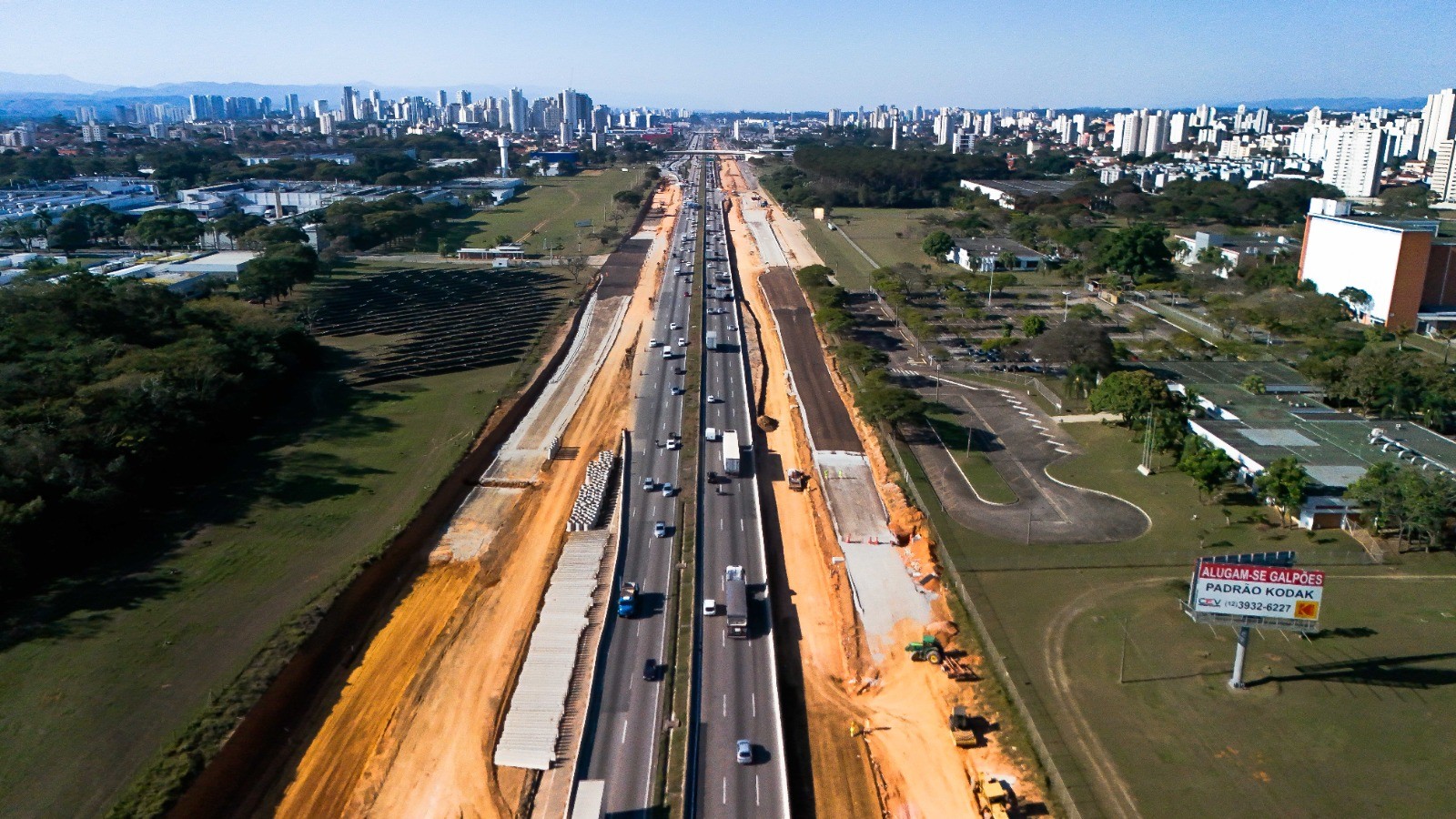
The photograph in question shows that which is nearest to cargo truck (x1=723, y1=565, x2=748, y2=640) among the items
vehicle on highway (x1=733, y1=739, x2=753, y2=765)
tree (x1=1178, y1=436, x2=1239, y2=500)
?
vehicle on highway (x1=733, y1=739, x2=753, y2=765)

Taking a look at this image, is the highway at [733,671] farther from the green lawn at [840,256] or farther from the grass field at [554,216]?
the grass field at [554,216]

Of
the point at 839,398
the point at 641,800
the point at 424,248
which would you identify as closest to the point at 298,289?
the point at 424,248

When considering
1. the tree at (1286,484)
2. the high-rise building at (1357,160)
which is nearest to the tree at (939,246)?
the tree at (1286,484)

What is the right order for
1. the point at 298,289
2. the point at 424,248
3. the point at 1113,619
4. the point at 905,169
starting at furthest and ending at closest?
1. the point at 905,169
2. the point at 424,248
3. the point at 298,289
4. the point at 1113,619

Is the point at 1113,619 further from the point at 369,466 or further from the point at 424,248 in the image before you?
the point at 424,248

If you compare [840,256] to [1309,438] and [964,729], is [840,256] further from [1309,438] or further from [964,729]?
[964,729]
